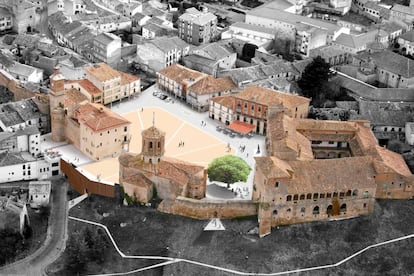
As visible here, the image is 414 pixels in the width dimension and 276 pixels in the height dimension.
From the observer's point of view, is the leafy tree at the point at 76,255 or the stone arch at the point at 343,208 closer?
the leafy tree at the point at 76,255

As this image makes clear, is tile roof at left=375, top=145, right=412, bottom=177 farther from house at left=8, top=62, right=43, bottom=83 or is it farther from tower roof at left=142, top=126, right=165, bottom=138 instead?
house at left=8, top=62, right=43, bottom=83

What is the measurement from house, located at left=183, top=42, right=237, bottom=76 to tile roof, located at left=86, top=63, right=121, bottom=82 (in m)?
13.6

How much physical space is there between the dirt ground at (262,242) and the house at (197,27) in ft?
153

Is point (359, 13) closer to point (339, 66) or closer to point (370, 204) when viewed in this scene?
point (339, 66)

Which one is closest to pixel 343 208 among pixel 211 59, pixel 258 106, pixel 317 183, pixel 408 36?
pixel 317 183

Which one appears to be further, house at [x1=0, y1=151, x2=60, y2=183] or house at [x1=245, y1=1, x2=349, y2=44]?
house at [x1=245, y1=1, x2=349, y2=44]

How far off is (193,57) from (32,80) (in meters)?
23.3

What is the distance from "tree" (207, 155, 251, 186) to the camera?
8431 cm

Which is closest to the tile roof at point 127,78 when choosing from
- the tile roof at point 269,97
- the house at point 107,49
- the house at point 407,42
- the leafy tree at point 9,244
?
the house at point 107,49

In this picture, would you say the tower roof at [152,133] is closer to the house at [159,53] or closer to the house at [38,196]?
the house at [38,196]

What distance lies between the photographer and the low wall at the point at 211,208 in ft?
266

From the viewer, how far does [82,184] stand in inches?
3401

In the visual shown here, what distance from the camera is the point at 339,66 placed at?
114000 mm

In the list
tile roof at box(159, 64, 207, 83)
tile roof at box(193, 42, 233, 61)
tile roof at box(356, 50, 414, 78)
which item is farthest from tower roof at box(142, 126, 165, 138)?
tile roof at box(356, 50, 414, 78)
